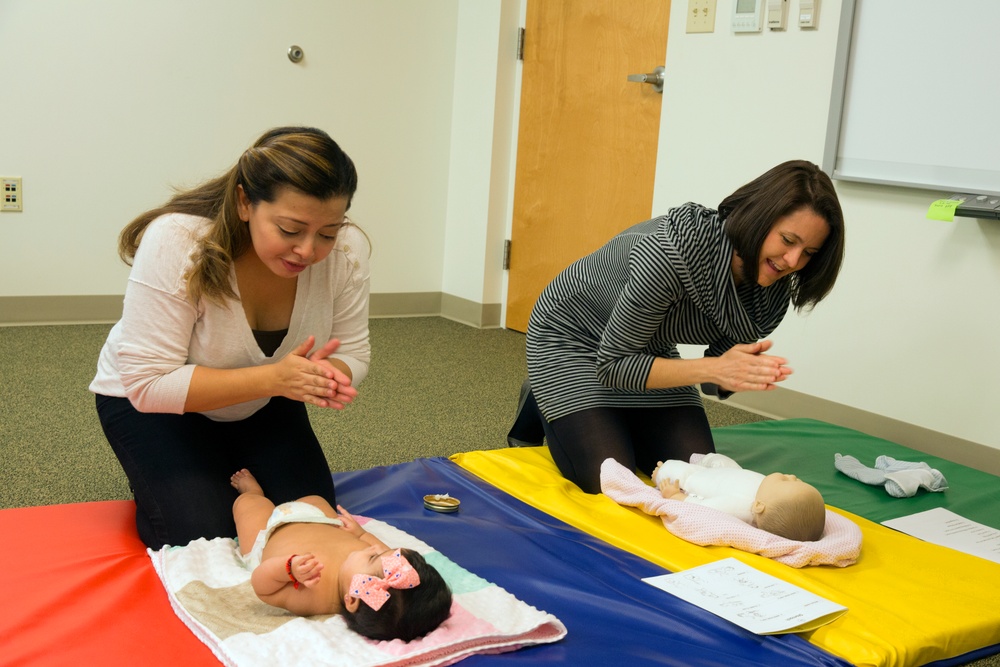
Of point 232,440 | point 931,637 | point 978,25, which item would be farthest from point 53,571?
point 978,25

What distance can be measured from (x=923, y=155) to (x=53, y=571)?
2659 mm

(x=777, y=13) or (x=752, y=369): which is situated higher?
(x=777, y=13)

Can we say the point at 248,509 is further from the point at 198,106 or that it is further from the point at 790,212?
the point at 198,106

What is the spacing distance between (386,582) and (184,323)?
26.9 inches

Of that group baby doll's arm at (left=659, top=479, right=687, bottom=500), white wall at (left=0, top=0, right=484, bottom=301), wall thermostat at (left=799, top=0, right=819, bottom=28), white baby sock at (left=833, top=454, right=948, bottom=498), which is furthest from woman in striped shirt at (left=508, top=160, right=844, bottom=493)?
white wall at (left=0, top=0, right=484, bottom=301)

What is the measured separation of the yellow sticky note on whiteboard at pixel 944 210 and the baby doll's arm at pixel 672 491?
123 cm

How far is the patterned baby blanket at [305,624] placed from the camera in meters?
1.46

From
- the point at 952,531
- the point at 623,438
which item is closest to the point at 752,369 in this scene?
the point at 623,438

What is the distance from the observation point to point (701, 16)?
12.0 ft

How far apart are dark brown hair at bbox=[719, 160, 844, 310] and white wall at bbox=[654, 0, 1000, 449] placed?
3.41ft

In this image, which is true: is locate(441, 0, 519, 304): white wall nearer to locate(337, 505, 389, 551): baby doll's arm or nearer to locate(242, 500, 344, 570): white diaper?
locate(337, 505, 389, 551): baby doll's arm

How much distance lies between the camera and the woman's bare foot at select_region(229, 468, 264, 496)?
1.98 metres

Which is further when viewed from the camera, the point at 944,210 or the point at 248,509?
the point at 944,210

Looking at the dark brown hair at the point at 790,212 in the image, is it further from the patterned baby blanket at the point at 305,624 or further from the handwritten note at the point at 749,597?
the patterned baby blanket at the point at 305,624
